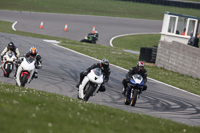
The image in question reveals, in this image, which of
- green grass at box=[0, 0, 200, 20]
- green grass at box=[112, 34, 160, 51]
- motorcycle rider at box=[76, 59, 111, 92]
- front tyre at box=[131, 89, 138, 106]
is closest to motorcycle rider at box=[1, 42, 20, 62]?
motorcycle rider at box=[76, 59, 111, 92]

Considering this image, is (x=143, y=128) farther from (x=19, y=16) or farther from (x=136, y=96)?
(x=19, y=16)

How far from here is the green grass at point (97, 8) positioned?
156 ft

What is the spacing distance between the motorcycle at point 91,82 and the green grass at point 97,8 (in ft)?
113

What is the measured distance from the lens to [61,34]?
36.1 meters

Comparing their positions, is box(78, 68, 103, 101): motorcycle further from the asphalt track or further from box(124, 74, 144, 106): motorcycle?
box(124, 74, 144, 106): motorcycle

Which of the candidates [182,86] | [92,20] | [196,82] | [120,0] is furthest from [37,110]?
[120,0]

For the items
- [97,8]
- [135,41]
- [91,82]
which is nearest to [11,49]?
[91,82]

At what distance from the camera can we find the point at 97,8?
51531mm

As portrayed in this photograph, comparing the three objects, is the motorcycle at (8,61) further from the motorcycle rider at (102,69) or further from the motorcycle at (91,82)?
the motorcycle at (91,82)

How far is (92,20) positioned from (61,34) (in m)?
8.69

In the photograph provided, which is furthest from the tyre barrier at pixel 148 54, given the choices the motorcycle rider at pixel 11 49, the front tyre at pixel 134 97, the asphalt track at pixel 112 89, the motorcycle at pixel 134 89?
the front tyre at pixel 134 97

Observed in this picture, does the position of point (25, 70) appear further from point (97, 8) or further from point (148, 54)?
point (97, 8)

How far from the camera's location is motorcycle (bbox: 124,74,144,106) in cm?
1345

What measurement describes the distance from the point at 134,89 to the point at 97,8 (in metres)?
38.9
